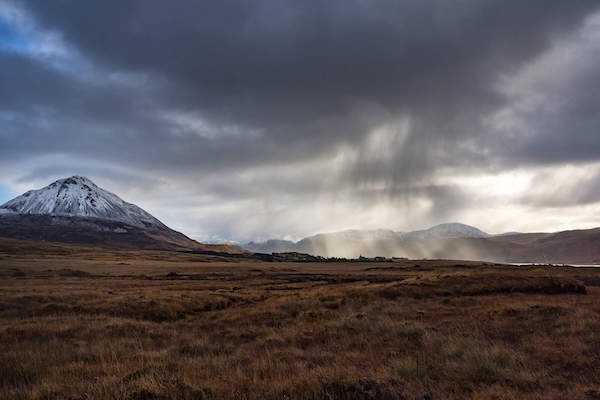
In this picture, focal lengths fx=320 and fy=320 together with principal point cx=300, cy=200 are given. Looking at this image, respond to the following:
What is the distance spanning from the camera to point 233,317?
19594 mm

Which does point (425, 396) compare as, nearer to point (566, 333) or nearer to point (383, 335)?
point (383, 335)

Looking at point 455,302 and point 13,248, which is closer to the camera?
point 455,302

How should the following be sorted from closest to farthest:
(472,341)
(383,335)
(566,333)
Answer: (472,341)
(566,333)
(383,335)

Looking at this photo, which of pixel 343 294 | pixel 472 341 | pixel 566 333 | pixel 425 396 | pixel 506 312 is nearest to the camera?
pixel 425 396

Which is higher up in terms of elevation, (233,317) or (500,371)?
(500,371)

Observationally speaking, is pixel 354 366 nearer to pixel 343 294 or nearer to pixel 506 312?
pixel 506 312

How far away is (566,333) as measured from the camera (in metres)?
12.7

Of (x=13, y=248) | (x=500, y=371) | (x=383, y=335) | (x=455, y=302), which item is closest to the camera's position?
(x=500, y=371)

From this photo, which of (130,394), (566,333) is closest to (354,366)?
(130,394)

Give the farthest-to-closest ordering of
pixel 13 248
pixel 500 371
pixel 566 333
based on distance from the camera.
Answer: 1. pixel 13 248
2. pixel 566 333
3. pixel 500 371

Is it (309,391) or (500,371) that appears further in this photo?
(500,371)

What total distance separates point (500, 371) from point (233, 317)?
14974 mm

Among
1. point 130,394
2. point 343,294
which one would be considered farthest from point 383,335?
point 343,294

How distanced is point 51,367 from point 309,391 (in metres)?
7.87
